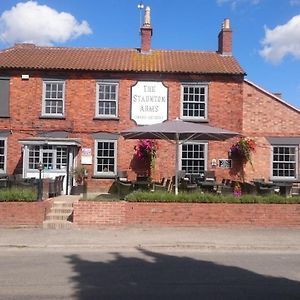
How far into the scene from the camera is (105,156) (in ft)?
70.6

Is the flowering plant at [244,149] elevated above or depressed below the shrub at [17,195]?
above

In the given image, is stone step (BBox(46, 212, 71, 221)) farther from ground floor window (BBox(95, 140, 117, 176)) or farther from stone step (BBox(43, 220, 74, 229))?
ground floor window (BBox(95, 140, 117, 176))

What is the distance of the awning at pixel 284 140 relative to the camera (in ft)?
71.6

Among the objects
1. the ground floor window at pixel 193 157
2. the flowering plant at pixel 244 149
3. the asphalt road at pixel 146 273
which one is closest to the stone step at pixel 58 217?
the asphalt road at pixel 146 273

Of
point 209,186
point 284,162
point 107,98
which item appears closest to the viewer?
point 209,186

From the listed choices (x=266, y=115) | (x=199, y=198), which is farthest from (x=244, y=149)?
(x=199, y=198)

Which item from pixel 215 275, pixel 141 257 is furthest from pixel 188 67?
pixel 215 275

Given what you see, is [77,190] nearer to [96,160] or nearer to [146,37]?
[96,160]

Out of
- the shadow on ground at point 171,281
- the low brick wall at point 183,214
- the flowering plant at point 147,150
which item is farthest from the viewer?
the flowering plant at point 147,150

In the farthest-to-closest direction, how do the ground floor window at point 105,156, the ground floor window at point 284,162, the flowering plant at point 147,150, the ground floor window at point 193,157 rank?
the ground floor window at point 284,162 < the ground floor window at point 193,157 < the ground floor window at point 105,156 < the flowering plant at point 147,150

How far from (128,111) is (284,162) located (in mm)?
7873

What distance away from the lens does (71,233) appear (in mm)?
11961

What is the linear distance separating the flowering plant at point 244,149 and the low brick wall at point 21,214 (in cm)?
1106

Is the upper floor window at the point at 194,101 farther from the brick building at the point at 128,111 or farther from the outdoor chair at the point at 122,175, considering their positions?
the outdoor chair at the point at 122,175
